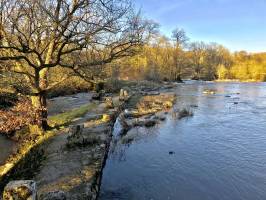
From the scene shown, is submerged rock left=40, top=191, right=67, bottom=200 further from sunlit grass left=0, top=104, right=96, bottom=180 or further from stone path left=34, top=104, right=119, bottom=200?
sunlit grass left=0, top=104, right=96, bottom=180

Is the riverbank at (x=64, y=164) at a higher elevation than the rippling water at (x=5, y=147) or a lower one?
higher

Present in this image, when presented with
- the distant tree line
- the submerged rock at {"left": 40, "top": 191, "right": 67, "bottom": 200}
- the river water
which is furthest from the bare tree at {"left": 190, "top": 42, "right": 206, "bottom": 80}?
the submerged rock at {"left": 40, "top": 191, "right": 67, "bottom": 200}

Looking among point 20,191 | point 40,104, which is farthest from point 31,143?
point 20,191

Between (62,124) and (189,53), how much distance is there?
96491 millimetres

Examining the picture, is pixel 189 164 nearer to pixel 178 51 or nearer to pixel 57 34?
pixel 57 34

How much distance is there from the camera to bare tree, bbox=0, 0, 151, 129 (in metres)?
13.8

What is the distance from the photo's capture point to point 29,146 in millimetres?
14766

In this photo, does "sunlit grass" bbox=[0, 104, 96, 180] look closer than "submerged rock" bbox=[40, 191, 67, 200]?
No

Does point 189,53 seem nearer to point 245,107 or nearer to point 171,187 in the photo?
point 245,107

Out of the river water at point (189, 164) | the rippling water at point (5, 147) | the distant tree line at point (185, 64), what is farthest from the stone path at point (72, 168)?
the distant tree line at point (185, 64)

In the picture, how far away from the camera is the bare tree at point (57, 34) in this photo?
13.8 metres

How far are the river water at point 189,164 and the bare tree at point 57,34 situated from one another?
16.3ft

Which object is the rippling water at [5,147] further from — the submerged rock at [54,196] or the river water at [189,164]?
the submerged rock at [54,196]

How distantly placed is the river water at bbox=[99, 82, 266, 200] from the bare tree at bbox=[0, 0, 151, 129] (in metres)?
4.98
